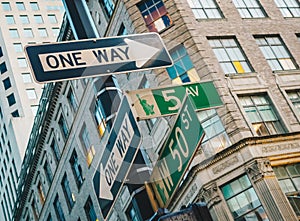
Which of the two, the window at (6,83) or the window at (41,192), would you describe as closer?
the window at (41,192)

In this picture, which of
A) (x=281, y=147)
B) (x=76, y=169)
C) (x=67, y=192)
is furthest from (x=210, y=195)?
(x=67, y=192)

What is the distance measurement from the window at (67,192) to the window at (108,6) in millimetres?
11915

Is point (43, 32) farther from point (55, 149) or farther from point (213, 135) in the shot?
point (213, 135)

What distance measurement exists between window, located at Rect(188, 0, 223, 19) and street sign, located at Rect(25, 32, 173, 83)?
2149 centimetres

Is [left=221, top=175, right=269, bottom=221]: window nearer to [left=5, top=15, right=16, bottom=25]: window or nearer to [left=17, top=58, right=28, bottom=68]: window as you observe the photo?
[left=17, top=58, right=28, bottom=68]: window

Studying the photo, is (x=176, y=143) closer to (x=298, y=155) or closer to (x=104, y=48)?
(x=104, y=48)

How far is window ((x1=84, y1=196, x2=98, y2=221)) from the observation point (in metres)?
32.2

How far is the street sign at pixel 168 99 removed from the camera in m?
5.49

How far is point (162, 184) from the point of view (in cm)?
519

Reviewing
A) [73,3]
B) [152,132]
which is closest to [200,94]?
[73,3]

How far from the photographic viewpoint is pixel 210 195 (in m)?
21.9

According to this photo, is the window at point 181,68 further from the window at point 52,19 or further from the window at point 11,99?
the window at point 52,19

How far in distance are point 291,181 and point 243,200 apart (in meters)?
2.20

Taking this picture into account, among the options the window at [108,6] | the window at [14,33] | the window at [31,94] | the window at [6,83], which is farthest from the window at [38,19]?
the window at [108,6]
